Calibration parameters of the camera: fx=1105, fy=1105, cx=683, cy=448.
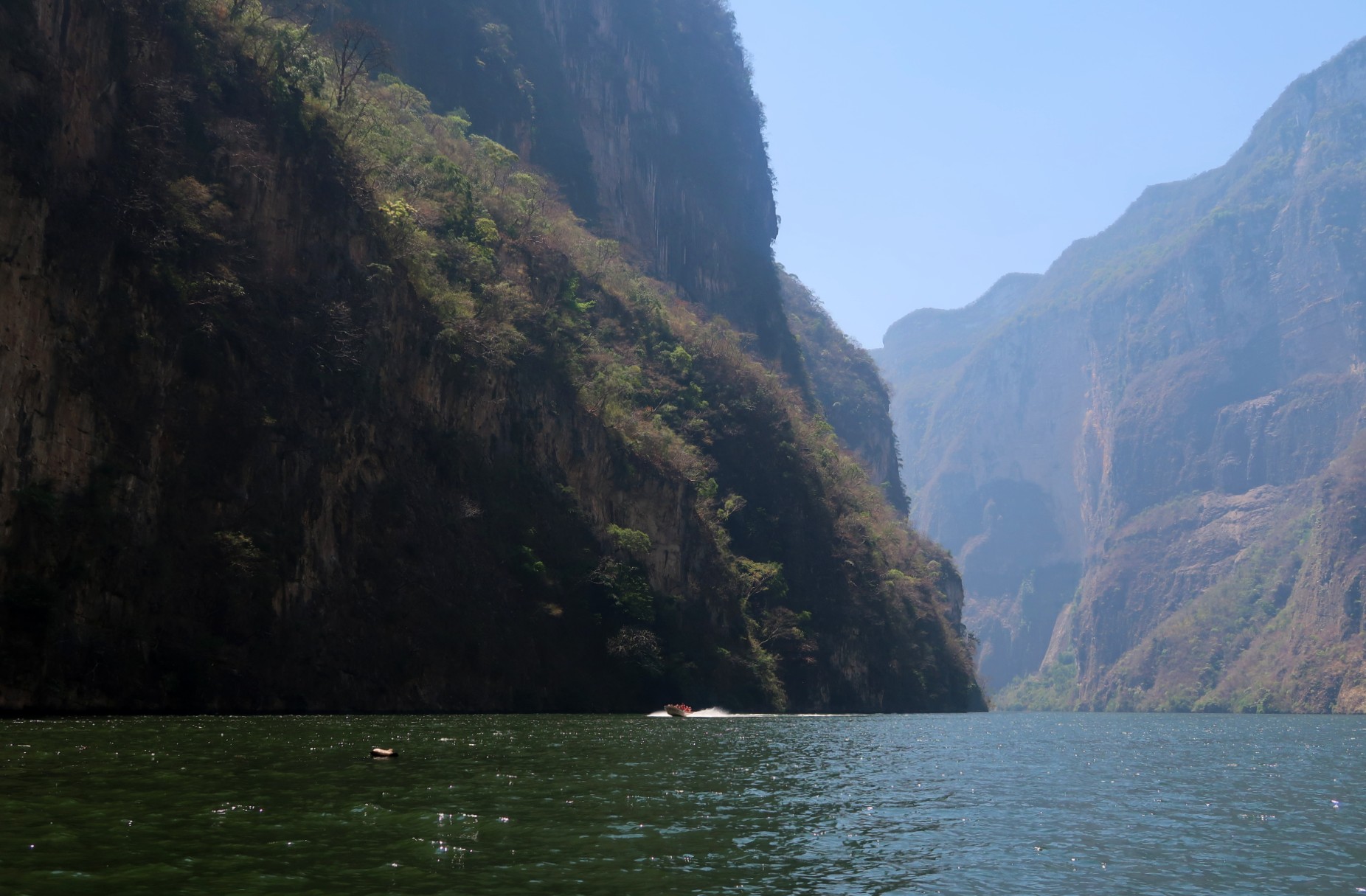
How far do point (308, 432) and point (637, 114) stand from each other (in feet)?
309

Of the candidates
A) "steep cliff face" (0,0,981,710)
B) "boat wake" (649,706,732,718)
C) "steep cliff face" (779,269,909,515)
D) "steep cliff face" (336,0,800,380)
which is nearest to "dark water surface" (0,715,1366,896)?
"steep cliff face" (0,0,981,710)

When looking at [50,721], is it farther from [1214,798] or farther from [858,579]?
[858,579]

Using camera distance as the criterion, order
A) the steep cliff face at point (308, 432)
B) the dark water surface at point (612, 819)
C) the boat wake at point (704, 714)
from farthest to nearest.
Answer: the boat wake at point (704, 714) < the steep cliff face at point (308, 432) < the dark water surface at point (612, 819)

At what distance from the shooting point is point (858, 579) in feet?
330

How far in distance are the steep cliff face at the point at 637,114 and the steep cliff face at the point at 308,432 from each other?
27952mm

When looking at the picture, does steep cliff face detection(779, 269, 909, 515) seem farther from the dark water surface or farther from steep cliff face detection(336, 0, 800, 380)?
the dark water surface

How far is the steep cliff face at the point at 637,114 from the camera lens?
385 feet

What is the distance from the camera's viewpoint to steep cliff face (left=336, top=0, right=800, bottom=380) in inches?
4619

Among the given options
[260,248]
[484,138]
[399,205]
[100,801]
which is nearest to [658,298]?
[484,138]

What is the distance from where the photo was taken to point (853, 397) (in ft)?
599

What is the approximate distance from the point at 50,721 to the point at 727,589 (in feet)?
168

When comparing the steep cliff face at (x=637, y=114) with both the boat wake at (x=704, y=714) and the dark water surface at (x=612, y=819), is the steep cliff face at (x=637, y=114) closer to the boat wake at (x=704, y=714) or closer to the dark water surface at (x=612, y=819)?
the boat wake at (x=704, y=714)

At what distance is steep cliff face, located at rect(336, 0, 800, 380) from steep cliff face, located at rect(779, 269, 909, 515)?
26.4 meters

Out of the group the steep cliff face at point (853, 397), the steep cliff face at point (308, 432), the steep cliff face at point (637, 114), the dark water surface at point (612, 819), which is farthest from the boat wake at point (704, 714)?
the steep cliff face at point (853, 397)
